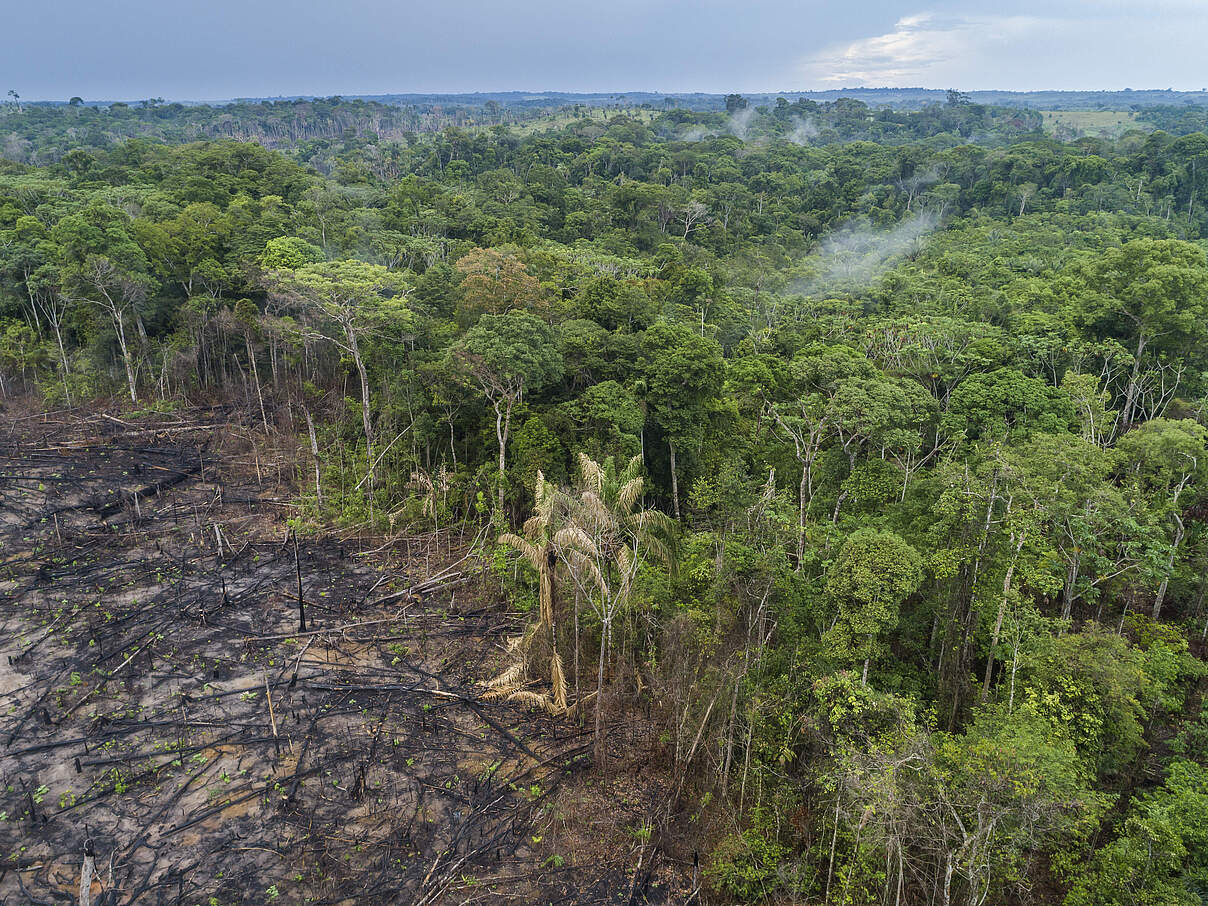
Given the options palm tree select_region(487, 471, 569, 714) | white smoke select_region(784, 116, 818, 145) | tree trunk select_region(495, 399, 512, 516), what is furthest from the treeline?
palm tree select_region(487, 471, 569, 714)

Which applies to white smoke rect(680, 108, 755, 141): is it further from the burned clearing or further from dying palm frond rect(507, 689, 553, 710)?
dying palm frond rect(507, 689, 553, 710)

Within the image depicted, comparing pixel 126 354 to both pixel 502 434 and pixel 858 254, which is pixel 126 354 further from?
pixel 858 254

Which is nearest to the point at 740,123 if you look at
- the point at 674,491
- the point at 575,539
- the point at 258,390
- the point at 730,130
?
the point at 730,130

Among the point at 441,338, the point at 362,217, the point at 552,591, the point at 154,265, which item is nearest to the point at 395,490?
the point at 441,338

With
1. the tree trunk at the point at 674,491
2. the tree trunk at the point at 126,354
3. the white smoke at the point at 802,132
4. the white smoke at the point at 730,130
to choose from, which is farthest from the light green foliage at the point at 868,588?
the white smoke at the point at 802,132

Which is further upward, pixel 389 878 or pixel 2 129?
pixel 2 129

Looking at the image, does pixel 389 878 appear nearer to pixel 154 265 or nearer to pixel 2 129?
pixel 154 265
